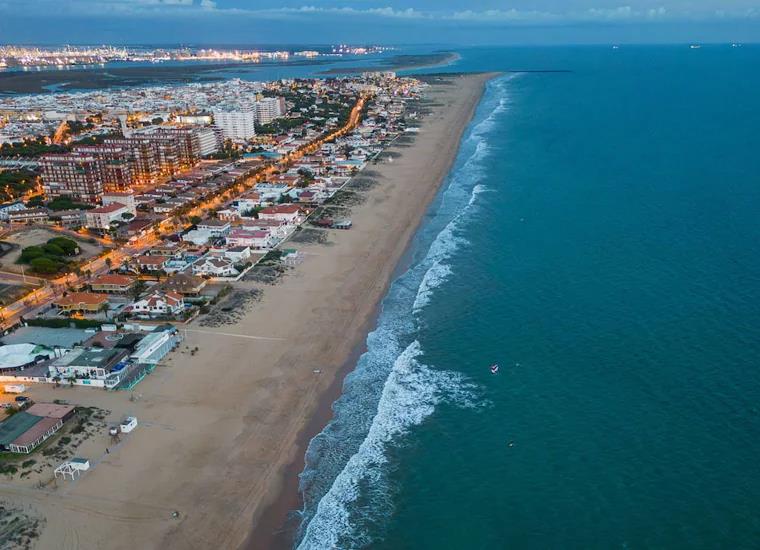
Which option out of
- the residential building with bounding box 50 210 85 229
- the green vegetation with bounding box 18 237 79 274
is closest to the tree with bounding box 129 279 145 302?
the green vegetation with bounding box 18 237 79 274

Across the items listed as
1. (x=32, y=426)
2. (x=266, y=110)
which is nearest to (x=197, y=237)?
(x=32, y=426)

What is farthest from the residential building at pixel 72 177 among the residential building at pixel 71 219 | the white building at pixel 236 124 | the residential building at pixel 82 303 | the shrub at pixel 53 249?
the white building at pixel 236 124

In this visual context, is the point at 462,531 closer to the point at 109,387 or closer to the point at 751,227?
the point at 109,387

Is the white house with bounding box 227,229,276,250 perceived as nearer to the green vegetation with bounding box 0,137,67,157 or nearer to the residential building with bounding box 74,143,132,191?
the residential building with bounding box 74,143,132,191

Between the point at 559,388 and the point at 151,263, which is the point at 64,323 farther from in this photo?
the point at 559,388

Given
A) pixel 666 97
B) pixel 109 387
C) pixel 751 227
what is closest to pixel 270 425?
pixel 109 387
